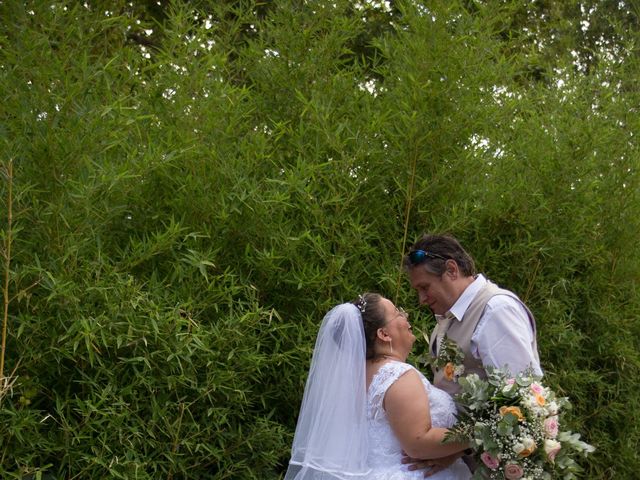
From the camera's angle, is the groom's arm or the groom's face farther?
the groom's face

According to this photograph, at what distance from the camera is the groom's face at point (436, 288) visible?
3064 millimetres

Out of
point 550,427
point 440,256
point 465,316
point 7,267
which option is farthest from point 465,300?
point 7,267

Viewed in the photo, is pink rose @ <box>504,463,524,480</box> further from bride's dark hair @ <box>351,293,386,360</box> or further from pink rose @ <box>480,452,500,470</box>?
bride's dark hair @ <box>351,293,386,360</box>

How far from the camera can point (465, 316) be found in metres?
3.03

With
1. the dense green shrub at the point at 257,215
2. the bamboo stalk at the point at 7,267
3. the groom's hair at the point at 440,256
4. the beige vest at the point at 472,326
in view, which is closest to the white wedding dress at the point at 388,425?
the beige vest at the point at 472,326

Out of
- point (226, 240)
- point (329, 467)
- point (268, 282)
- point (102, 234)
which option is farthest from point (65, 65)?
point (329, 467)

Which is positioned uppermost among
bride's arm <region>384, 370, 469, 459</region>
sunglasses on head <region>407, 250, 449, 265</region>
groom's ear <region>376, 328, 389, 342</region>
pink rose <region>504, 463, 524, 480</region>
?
sunglasses on head <region>407, 250, 449, 265</region>

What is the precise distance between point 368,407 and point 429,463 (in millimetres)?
276

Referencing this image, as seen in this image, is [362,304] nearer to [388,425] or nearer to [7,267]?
[388,425]

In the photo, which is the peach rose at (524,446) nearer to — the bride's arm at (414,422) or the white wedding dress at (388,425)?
the bride's arm at (414,422)

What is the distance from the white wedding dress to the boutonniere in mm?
76

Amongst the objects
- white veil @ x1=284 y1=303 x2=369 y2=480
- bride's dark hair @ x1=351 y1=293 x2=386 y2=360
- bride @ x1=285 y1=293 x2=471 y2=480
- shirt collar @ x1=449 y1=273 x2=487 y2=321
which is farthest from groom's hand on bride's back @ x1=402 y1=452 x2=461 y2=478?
shirt collar @ x1=449 y1=273 x2=487 y2=321

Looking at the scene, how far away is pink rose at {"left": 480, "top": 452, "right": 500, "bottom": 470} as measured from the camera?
2.72 m

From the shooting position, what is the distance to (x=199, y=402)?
3.28m
